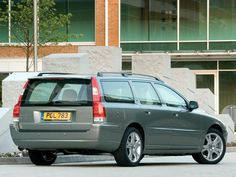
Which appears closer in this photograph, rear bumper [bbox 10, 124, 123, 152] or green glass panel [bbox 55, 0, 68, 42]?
rear bumper [bbox 10, 124, 123, 152]

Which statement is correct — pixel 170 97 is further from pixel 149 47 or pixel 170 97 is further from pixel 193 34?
pixel 193 34

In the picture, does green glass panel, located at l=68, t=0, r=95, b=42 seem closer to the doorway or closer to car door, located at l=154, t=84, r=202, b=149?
the doorway

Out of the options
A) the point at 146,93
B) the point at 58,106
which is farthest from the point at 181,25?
the point at 58,106

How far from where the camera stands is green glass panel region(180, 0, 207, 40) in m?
39.3

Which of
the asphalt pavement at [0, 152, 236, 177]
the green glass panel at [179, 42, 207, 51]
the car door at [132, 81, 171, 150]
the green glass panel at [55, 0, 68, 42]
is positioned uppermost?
the green glass panel at [55, 0, 68, 42]

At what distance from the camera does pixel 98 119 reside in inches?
561

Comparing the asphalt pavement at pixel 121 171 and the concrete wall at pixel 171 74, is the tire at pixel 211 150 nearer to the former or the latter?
the asphalt pavement at pixel 121 171

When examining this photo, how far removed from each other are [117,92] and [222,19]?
25.1 metres

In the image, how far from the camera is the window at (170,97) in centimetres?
1595

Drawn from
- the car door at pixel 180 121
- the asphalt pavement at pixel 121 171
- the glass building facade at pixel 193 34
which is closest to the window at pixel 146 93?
the car door at pixel 180 121

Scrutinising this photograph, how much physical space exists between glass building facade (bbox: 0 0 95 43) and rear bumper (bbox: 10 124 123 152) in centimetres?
2545

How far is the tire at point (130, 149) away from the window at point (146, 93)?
75 cm

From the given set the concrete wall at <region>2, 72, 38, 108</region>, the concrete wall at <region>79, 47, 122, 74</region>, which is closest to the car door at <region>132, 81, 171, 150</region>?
the concrete wall at <region>2, 72, 38, 108</region>

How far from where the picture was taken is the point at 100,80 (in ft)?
48.4
